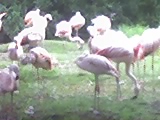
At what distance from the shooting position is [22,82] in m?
4.22

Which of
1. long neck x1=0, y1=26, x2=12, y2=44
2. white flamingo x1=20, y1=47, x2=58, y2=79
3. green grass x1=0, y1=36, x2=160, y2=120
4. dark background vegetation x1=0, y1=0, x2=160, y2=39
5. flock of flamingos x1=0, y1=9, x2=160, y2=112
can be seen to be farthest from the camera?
long neck x1=0, y1=26, x2=12, y2=44

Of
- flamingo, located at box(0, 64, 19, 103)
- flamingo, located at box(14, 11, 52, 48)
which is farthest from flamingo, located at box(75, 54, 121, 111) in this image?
flamingo, located at box(14, 11, 52, 48)

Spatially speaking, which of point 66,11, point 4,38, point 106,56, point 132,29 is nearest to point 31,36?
point 106,56

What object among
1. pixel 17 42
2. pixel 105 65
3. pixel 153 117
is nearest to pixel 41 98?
pixel 105 65

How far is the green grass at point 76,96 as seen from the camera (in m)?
3.38

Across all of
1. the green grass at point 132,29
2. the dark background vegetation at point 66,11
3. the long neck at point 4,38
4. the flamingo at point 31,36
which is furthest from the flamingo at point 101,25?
the long neck at point 4,38

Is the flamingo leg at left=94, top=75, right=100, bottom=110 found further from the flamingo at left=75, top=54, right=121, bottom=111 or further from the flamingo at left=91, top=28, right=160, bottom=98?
the flamingo at left=91, top=28, right=160, bottom=98

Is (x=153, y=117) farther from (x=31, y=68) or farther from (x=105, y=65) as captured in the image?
(x=31, y=68)

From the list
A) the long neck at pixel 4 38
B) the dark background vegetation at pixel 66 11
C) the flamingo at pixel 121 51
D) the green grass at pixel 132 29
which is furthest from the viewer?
the long neck at pixel 4 38

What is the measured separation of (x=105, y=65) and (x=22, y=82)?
97 cm

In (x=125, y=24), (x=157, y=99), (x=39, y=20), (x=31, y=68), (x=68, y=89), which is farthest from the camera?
(x=125, y=24)

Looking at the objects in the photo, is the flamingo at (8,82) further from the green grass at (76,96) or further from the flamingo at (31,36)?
the flamingo at (31,36)

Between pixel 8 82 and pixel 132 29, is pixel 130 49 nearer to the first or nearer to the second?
pixel 8 82

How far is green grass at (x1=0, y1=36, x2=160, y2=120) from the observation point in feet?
11.1
